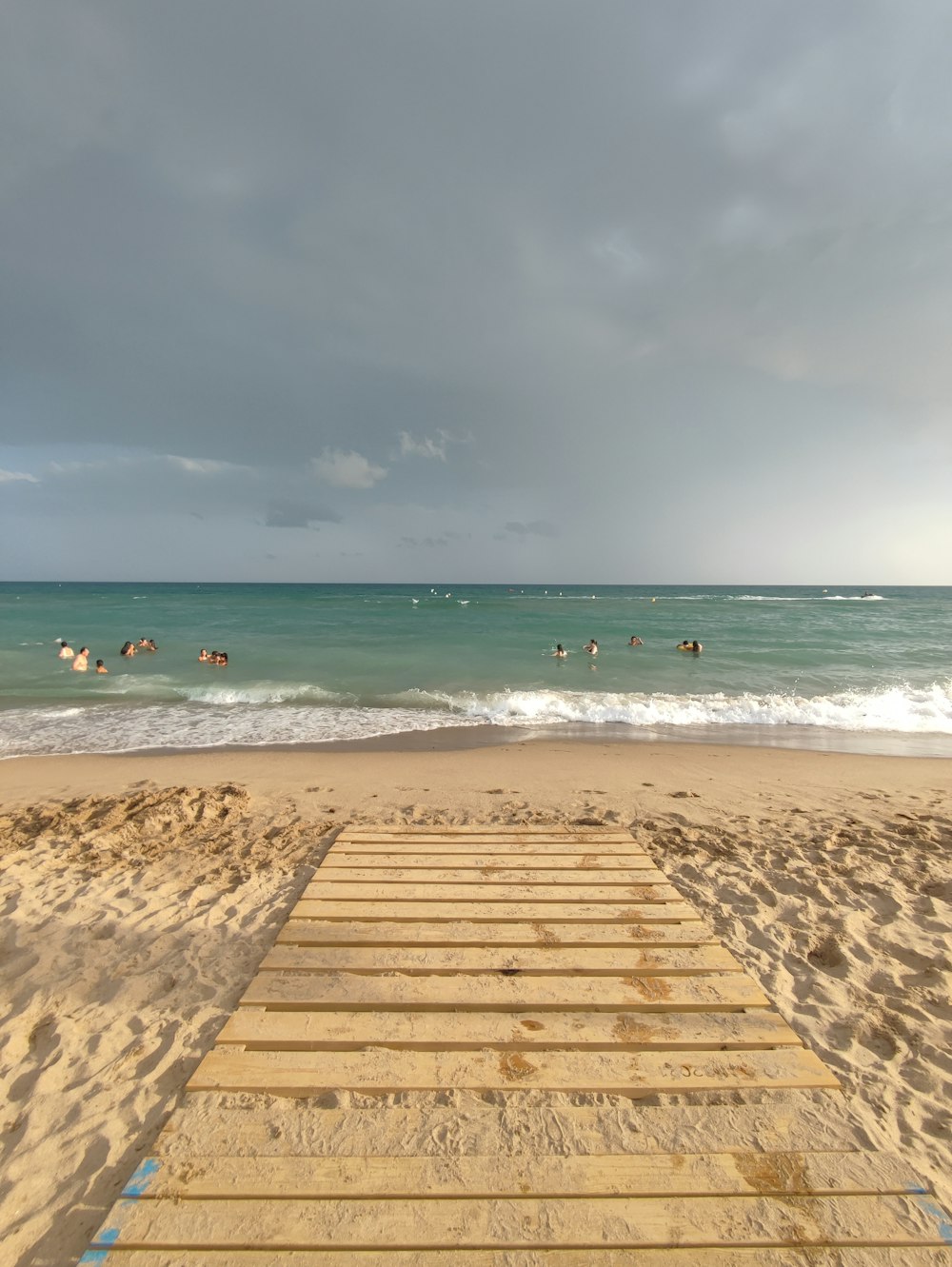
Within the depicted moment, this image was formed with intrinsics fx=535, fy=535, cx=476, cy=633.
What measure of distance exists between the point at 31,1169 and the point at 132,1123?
42 centimetres

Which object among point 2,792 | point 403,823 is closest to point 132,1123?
point 403,823

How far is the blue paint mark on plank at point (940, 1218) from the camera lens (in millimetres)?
2246

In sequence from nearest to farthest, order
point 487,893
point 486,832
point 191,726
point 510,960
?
point 510,960, point 487,893, point 486,832, point 191,726

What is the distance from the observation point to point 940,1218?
230 centimetres

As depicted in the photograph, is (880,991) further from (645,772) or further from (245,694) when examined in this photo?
(245,694)

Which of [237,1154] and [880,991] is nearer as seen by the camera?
[237,1154]

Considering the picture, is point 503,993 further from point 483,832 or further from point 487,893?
point 483,832

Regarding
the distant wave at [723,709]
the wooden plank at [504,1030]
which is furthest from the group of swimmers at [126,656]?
the wooden plank at [504,1030]

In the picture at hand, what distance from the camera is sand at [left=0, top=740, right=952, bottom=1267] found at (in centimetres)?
289

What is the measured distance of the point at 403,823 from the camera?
6.80 metres

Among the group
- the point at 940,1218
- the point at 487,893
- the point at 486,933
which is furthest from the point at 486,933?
the point at 940,1218

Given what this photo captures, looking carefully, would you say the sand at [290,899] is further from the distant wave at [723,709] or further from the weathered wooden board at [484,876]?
the distant wave at [723,709]

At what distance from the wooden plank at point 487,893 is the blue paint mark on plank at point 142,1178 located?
220cm

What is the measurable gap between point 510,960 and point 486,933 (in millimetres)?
358
